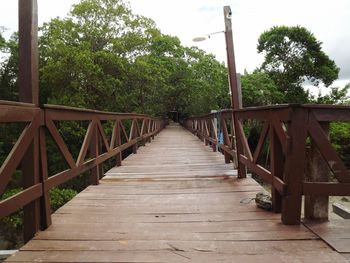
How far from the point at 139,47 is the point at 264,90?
832 centimetres

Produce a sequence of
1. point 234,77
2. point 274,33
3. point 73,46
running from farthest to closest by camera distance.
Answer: point 274,33, point 73,46, point 234,77

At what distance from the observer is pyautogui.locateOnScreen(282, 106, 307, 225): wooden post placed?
3133 millimetres

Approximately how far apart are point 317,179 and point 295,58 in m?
30.0

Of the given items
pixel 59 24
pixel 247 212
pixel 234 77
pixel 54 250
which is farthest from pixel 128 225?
pixel 59 24

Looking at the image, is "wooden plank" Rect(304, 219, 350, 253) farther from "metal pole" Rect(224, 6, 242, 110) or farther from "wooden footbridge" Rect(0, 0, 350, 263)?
"metal pole" Rect(224, 6, 242, 110)

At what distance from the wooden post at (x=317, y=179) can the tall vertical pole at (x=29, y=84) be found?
Answer: 2.34 m

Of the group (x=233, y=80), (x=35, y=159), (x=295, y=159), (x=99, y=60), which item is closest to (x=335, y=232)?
(x=295, y=159)

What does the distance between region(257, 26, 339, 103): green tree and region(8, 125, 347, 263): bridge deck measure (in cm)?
2710

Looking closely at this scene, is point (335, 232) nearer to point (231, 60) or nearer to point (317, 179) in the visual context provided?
point (317, 179)

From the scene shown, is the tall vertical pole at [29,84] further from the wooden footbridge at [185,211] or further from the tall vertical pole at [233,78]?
the tall vertical pole at [233,78]

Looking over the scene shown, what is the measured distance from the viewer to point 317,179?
332cm

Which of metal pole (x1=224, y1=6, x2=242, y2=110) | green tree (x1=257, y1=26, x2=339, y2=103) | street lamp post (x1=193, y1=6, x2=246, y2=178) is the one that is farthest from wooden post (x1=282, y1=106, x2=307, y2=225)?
green tree (x1=257, y1=26, x2=339, y2=103)

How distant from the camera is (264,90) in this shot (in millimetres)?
24547

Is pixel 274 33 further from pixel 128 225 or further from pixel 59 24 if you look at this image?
pixel 128 225
